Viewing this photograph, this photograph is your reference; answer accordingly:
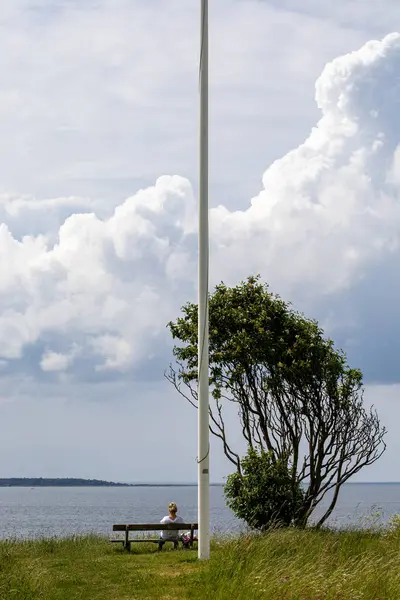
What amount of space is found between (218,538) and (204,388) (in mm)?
5703

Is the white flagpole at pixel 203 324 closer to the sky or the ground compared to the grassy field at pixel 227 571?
closer to the sky

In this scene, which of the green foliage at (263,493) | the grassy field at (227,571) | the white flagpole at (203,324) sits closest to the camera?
the grassy field at (227,571)

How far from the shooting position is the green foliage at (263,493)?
22.8 metres

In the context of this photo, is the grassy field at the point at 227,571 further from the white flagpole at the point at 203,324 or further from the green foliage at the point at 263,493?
the green foliage at the point at 263,493

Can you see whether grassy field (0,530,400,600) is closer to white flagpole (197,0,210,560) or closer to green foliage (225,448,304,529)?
white flagpole (197,0,210,560)

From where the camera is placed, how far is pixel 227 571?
14656 mm

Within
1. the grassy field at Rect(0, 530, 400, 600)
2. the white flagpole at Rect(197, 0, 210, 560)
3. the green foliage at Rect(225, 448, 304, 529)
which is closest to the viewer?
the grassy field at Rect(0, 530, 400, 600)

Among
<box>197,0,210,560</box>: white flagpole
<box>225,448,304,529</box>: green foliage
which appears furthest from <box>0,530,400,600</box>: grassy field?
<box>225,448,304,529</box>: green foliage

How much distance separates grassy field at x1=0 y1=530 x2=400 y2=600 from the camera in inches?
506

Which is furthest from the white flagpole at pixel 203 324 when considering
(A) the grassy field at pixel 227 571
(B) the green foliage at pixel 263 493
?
(B) the green foliage at pixel 263 493

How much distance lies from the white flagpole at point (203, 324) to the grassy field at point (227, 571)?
88 centimetres

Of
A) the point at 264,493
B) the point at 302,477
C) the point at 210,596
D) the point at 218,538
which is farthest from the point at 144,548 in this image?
the point at 210,596

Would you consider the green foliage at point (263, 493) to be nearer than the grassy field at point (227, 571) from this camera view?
No

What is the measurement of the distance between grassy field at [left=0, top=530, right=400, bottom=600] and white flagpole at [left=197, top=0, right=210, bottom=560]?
0.88 meters
